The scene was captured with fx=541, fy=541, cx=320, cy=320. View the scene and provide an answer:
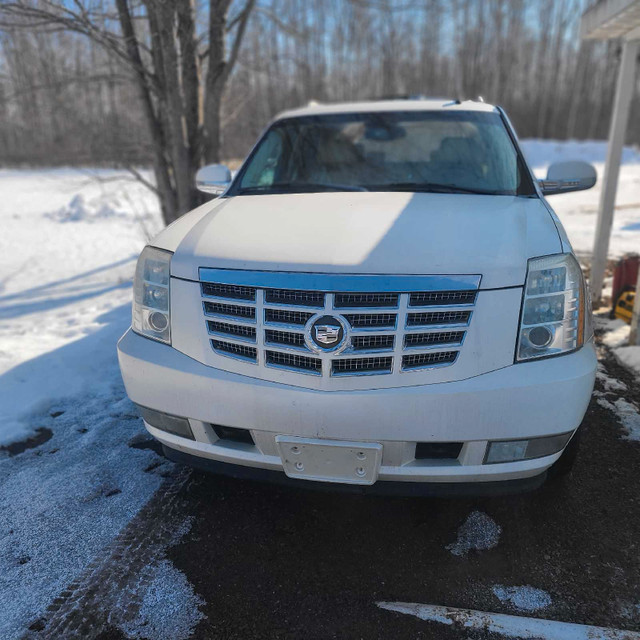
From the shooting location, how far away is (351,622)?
188cm

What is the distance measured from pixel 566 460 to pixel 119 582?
1.91m

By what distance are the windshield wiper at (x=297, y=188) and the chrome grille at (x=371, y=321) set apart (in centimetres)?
131

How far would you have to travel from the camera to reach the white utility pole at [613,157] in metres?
5.05

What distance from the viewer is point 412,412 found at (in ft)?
6.25

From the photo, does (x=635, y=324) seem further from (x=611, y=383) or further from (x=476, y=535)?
(x=476, y=535)

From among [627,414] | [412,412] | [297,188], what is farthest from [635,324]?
[412,412]

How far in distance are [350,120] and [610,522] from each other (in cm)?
290

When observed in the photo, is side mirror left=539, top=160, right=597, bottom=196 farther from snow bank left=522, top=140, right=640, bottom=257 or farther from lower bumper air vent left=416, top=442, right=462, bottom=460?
lower bumper air vent left=416, top=442, right=462, bottom=460

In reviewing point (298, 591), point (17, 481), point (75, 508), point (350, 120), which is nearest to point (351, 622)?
point (298, 591)

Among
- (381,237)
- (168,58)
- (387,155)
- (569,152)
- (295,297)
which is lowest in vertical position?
(569,152)

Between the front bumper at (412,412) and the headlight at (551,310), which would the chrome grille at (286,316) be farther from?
the headlight at (551,310)

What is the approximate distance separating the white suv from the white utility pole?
11.6 feet

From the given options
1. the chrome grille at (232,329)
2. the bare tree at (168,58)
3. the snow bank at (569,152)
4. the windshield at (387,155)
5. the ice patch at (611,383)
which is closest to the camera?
the chrome grille at (232,329)

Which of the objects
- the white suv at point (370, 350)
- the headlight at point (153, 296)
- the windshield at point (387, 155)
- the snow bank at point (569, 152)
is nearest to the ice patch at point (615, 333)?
the windshield at point (387, 155)
